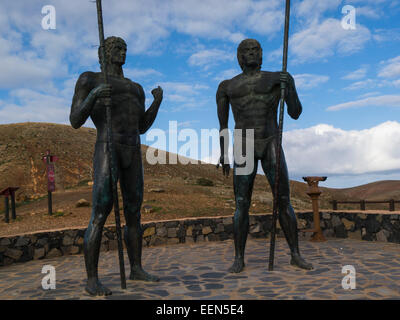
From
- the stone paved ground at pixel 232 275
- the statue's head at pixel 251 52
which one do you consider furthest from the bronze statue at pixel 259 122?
the stone paved ground at pixel 232 275

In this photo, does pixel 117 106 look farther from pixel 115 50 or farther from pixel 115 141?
pixel 115 50

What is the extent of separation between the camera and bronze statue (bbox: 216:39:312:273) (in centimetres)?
500

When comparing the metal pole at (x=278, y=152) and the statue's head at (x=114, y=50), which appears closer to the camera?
the statue's head at (x=114, y=50)

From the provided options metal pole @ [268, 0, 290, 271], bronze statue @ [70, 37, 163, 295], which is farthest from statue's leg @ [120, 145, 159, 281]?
metal pole @ [268, 0, 290, 271]

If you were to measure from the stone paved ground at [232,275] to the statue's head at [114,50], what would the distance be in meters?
2.60

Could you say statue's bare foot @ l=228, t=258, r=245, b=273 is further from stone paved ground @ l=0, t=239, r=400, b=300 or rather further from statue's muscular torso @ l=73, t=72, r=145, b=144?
statue's muscular torso @ l=73, t=72, r=145, b=144

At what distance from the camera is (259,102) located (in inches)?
197

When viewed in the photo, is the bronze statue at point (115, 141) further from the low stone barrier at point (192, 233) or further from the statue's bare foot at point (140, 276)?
the low stone barrier at point (192, 233)

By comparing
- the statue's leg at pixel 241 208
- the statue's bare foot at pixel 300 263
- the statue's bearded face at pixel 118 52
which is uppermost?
the statue's bearded face at pixel 118 52

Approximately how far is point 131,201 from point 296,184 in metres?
36.0

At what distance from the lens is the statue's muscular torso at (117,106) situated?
431 cm

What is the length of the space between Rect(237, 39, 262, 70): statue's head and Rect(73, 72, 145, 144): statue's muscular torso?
61.1 inches

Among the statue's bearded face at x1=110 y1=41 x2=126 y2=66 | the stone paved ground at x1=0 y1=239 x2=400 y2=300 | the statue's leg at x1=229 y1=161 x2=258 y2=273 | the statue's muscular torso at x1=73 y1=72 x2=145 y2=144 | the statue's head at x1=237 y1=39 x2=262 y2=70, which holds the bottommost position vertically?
the stone paved ground at x1=0 y1=239 x2=400 y2=300

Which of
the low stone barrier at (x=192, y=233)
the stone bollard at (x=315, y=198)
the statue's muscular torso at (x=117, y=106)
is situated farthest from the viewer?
the stone bollard at (x=315, y=198)
